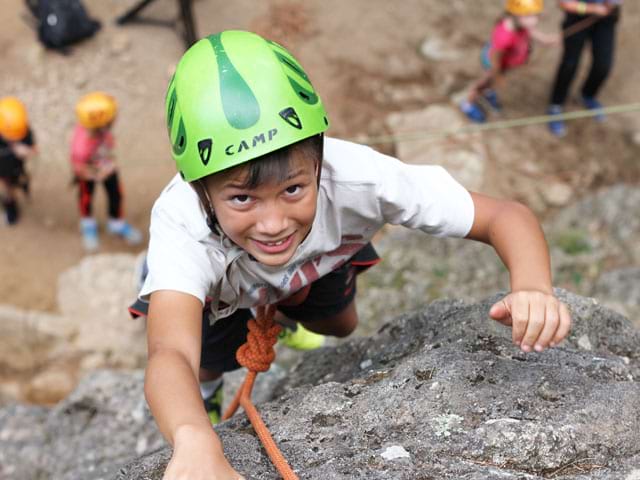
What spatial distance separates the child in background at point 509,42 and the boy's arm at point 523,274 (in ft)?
15.0

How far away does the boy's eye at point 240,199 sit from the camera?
190 cm

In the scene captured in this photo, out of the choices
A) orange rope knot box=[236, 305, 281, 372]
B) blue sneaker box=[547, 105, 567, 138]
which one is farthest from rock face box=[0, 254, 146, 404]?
blue sneaker box=[547, 105, 567, 138]

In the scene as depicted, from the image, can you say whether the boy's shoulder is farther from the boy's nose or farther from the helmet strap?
the boy's nose

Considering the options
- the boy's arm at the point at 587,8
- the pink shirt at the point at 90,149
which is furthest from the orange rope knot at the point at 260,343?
the boy's arm at the point at 587,8

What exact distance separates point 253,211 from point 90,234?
494 cm

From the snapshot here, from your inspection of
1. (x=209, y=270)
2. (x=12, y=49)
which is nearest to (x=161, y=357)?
(x=209, y=270)

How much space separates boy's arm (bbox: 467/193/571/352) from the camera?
1.86 meters

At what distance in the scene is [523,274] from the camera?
2.03 metres

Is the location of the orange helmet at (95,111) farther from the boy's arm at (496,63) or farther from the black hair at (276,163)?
the black hair at (276,163)

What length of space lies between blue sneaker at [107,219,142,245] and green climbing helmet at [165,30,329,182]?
185 inches

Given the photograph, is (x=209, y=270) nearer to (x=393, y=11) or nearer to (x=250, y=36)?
(x=250, y=36)

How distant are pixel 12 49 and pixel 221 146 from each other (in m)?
7.21

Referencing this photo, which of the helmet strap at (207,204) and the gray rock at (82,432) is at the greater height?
the helmet strap at (207,204)

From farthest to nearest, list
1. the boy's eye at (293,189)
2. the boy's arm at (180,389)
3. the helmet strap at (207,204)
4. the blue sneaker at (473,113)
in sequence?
the blue sneaker at (473,113) → the helmet strap at (207,204) → the boy's eye at (293,189) → the boy's arm at (180,389)
